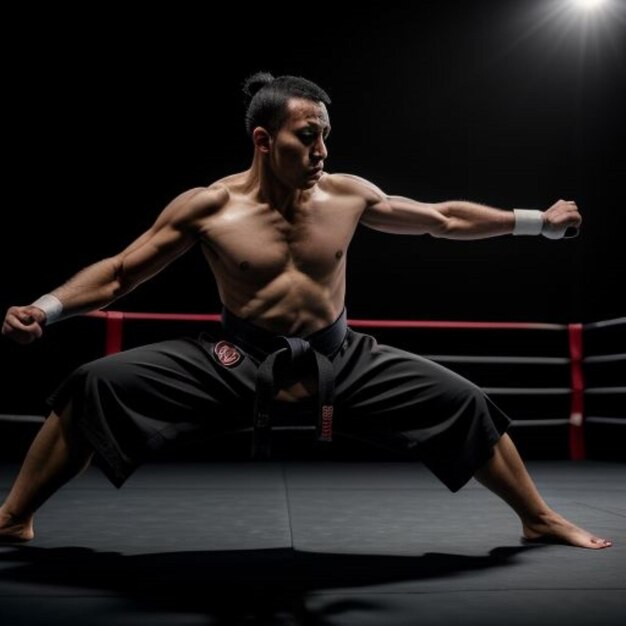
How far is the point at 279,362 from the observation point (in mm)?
1912

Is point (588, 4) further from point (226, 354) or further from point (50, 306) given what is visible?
point (50, 306)

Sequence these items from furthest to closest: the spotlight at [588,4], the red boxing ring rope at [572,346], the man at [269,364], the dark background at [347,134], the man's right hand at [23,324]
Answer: the dark background at [347,134] < the spotlight at [588,4] < the red boxing ring rope at [572,346] < the man at [269,364] < the man's right hand at [23,324]

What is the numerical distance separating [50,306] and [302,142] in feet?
2.04

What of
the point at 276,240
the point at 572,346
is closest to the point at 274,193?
the point at 276,240

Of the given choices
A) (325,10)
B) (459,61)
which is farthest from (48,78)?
(459,61)

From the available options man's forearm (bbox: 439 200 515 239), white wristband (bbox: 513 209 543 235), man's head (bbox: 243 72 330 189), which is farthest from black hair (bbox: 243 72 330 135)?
white wristband (bbox: 513 209 543 235)

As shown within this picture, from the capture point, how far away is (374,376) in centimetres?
197

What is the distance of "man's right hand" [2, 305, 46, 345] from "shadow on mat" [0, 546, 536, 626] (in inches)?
17.3

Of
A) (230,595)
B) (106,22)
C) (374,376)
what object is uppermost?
(106,22)

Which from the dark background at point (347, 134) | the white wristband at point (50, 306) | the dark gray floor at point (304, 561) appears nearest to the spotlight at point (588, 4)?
the dark background at point (347, 134)

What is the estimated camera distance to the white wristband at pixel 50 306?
6.06 ft

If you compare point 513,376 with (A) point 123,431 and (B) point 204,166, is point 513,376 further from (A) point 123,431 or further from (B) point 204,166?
(A) point 123,431

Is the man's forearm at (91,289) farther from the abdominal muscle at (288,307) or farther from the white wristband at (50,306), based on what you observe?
the abdominal muscle at (288,307)

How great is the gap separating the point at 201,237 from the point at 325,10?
4.77 m
